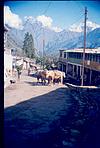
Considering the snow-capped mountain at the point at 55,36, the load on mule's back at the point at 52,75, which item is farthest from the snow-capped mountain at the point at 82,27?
the load on mule's back at the point at 52,75

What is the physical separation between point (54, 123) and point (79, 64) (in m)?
1.30

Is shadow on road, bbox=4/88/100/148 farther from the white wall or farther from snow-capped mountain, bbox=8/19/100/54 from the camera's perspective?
snow-capped mountain, bbox=8/19/100/54

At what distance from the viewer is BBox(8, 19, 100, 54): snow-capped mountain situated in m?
5.00

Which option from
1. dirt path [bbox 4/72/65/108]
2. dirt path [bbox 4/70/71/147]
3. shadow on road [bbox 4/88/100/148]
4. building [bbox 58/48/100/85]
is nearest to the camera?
shadow on road [bbox 4/88/100/148]

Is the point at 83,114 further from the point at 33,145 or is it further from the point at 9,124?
the point at 9,124

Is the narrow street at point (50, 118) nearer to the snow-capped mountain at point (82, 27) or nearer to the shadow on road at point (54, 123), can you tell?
the shadow on road at point (54, 123)

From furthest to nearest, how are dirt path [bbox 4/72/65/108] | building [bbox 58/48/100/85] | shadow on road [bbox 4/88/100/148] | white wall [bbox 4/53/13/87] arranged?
white wall [bbox 4/53/13/87], building [bbox 58/48/100/85], dirt path [bbox 4/72/65/108], shadow on road [bbox 4/88/100/148]

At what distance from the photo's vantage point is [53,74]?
582 cm

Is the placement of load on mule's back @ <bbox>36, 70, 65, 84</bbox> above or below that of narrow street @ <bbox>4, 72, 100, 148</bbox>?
above

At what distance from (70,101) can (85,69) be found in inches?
29.6

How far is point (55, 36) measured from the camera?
5.16 meters

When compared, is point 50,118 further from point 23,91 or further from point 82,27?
point 82,27

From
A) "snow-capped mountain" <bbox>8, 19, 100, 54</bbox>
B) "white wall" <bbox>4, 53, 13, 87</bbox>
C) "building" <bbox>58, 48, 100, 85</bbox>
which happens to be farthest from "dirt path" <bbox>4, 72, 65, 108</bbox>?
"snow-capped mountain" <bbox>8, 19, 100, 54</bbox>

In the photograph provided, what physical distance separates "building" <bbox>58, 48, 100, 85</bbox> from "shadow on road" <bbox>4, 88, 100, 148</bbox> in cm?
33
